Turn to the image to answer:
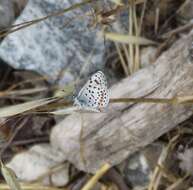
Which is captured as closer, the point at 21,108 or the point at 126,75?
the point at 21,108

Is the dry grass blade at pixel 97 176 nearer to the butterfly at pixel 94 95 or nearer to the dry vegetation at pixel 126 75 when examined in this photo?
the dry vegetation at pixel 126 75

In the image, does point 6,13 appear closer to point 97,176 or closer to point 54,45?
point 54,45

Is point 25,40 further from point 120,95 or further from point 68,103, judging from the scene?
point 68,103

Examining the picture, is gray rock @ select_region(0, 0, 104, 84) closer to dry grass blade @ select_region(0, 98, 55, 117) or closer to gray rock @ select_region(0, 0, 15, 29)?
gray rock @ select_region(0, 0, 15, 29)

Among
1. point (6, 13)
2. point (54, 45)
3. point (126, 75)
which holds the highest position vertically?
point (6, 13)

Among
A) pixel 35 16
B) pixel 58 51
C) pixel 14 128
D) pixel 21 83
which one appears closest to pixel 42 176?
pixel 14 128

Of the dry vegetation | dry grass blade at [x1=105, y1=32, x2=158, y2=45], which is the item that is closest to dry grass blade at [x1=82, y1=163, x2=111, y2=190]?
the dry vegetation

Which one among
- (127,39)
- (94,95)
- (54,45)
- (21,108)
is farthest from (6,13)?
(94,95)
